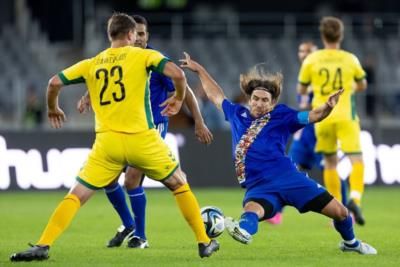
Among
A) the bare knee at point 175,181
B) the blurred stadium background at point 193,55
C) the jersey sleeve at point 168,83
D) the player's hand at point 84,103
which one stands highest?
the jersey sleeve at point 168,83

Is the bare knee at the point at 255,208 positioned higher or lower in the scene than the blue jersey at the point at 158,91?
lower

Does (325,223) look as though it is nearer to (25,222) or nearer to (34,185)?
(25,222)

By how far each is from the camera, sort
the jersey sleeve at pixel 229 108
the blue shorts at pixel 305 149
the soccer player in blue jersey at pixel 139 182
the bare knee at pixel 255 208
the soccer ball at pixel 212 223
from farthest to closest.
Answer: the blue shorts at pixel 305 149, the soccer player in blue jersey at pixel 139 182, the jersey sleeve at pixel 229 108, the soccer ball at pixel 212 223, the bare knee at pixel 255 208

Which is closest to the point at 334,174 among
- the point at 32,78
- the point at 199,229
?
the point at 199,229

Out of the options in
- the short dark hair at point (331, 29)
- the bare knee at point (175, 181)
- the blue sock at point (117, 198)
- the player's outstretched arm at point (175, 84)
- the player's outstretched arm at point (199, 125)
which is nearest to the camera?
the player's outstretched arm at point (175, 84)

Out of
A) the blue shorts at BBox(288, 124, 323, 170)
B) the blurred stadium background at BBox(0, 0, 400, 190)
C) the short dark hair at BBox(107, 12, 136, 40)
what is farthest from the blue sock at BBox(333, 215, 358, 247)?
the blurred stadium background at BBox(0, 0, 400, 190)

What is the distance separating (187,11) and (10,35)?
630 cm

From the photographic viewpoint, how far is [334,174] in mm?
14539

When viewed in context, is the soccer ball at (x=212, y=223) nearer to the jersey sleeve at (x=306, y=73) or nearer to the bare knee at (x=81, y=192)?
the bare knee at (x=81, y=192)

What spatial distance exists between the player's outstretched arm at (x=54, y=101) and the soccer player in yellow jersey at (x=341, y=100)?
16.5ft

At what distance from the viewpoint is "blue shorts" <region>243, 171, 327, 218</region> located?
408 inches

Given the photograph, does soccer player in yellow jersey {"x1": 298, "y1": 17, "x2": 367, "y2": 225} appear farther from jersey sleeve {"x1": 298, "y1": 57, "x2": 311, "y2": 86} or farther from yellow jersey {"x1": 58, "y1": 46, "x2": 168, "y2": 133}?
Answer: yellow jersey {"x1": 58, "y1": 46, "x2": 168, "y2": 133}

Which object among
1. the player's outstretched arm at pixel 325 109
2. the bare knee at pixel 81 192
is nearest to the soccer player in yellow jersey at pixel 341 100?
the player's outstretched arm at pixel 325 109

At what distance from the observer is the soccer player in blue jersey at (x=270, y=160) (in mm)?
10352
